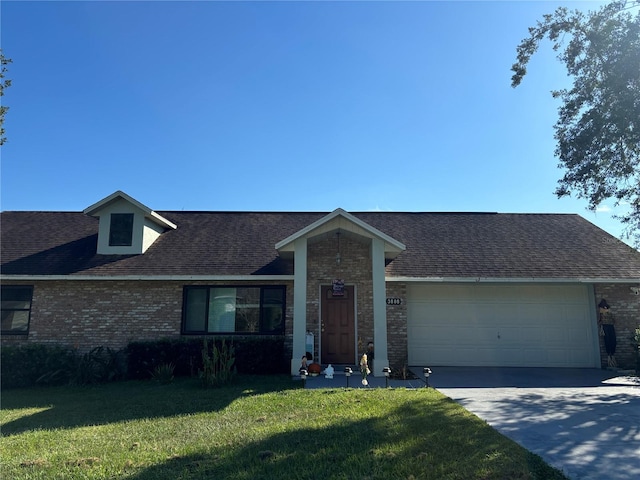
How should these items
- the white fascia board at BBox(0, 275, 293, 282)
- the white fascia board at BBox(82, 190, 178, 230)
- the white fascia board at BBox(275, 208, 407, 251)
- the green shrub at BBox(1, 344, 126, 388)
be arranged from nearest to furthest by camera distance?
the green shrub at BBox(1, 344, 126, 388) < the white fascia board at BBox(275, 208, 407, 251) < the white fascia board at BBox(0, 275, 293, 282) < the white fascia board at BBox(82, 190, 178, 230)

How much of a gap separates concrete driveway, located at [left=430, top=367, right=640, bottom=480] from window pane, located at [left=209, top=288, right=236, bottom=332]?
6.09 m

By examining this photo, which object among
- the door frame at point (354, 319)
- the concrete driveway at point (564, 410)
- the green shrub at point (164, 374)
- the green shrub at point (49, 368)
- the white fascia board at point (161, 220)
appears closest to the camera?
the concrete driveway at point (564, 410)

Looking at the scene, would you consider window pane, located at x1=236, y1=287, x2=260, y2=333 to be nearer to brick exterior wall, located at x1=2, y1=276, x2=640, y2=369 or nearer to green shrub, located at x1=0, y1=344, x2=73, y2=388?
brick exterior wall, located at x1=2, y1=276, x2=640, y2=369

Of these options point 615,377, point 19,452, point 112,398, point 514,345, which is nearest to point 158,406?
Answer: point 112,398

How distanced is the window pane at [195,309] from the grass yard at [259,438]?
138 inches

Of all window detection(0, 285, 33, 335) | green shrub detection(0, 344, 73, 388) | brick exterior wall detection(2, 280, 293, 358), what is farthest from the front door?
window detection(0, 285, 33, 335)

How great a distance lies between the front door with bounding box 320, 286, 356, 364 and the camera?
12.6m

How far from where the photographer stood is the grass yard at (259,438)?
4758 mm

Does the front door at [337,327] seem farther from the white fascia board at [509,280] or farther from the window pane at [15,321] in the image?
the window pane at [15,321]

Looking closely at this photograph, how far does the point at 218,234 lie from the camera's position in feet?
50.4

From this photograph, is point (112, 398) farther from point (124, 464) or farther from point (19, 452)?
point (124, 464)

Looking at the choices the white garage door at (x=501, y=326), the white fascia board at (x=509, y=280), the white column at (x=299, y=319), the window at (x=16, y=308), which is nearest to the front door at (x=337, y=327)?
the white fascia board at (x=509, y=280)

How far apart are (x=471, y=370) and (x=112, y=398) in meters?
9.55

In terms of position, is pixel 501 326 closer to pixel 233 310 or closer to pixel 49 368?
pixel 233 310
